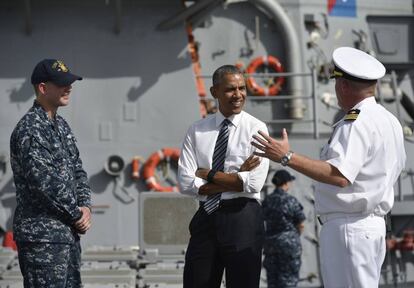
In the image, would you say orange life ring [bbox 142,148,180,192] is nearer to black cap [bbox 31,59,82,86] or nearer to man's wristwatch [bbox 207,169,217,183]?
man's wristwatch [bbox 207,169,217,183]

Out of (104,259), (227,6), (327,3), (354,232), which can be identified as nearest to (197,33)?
(227,6)

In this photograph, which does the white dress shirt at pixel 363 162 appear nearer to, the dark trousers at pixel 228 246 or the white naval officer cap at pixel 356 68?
the white naval officer cap at pixel 356 68

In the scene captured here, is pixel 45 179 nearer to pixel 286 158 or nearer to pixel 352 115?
pixel 286 158

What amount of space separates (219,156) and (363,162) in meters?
0.92

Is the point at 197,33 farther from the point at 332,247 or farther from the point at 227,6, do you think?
the point at 332,247

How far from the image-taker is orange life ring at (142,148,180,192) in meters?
8.61

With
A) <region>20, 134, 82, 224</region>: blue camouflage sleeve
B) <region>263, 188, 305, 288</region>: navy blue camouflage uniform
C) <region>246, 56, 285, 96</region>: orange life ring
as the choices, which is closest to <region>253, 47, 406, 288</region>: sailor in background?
<region>20, 134, 82, 224</region>: blue camouflage sleeve

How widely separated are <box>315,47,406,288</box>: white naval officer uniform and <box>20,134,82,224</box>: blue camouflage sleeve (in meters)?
1.27

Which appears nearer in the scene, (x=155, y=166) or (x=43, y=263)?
(x=43, y=263)

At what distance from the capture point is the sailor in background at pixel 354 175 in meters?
3.86

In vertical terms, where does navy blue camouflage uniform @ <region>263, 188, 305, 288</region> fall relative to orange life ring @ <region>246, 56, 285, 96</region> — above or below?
below

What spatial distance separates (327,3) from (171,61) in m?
2.87

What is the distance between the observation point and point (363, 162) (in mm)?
3904

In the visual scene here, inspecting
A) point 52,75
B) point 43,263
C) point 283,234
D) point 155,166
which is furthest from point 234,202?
point 155,166
